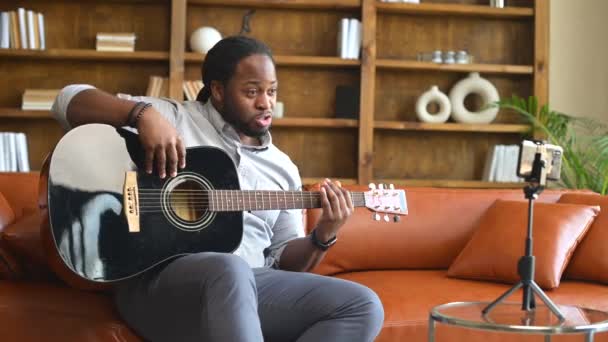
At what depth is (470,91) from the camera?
15.3 ft

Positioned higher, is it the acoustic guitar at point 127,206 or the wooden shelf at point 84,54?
the wooden shelf at point 84,54

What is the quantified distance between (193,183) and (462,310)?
2.19ft

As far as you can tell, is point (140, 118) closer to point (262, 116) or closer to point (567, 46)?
point (262, 116)

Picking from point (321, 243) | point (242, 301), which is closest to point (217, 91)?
point (321, 243)

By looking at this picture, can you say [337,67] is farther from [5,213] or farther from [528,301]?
[528,301]

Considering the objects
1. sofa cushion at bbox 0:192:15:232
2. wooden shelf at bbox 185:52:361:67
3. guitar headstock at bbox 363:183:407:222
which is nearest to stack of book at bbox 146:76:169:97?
wooden shelf at bbox 185:52:361:67

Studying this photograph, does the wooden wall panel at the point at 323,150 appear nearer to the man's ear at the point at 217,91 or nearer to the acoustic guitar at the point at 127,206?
the man's ear at the point at 217,91

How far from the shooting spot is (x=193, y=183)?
191 cm

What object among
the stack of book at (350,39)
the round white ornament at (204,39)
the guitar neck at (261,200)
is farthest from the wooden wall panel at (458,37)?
the guitar neck at (261,200)

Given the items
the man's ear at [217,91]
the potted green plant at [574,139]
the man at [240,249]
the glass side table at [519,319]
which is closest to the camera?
the glass side table at [519,319]

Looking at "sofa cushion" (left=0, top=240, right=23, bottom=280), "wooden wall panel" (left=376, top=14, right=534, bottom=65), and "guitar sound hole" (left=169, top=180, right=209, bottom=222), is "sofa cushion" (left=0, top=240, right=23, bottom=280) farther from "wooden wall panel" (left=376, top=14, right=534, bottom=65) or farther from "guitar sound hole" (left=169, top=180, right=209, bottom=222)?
"wooden wall panel" (left=376, top=14, right=534, bottom=65)

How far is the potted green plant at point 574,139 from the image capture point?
13.7 ft

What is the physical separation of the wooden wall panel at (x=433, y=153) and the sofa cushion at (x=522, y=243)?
7.09ft

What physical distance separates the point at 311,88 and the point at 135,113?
2876mm
